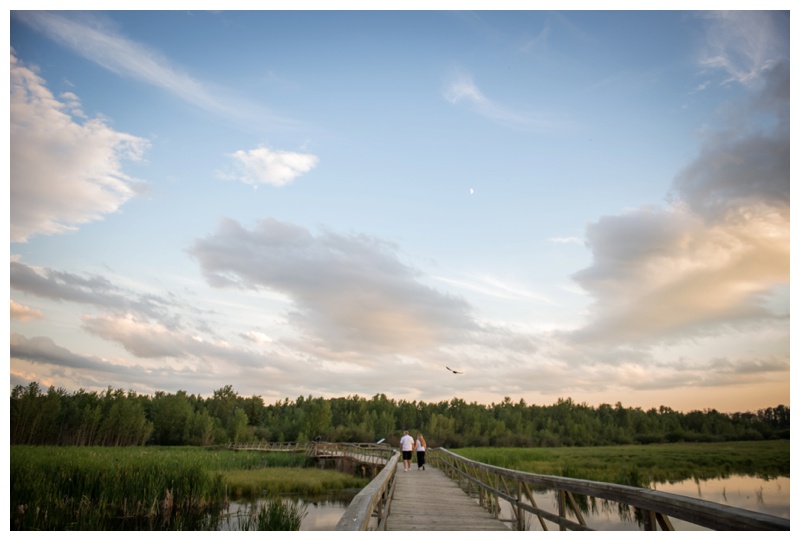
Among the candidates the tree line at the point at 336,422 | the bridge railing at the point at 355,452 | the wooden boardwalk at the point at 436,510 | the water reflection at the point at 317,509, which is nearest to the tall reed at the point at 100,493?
the water reflection at the point at 317,509

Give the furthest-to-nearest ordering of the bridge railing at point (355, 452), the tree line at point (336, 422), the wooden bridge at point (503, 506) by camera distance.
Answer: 1. the tree line at point (336, 422)
2. the bridge railing at point (355, 452)
3. the wooden bridge at point (503, 506)

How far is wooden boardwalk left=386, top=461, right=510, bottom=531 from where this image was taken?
8484 millimetres

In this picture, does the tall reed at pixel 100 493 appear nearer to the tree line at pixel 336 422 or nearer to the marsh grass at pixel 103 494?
the marsh grass at pixel 103 494

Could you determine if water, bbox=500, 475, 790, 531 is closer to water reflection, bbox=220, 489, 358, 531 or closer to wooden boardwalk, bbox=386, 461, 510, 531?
wooden boardwalk, bbox=386, 461, 510, 531

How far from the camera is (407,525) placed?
8.45 m

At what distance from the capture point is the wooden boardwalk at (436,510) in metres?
8.48

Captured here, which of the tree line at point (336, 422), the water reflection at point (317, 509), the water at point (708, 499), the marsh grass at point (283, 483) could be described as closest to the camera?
the water at point (708, 499)

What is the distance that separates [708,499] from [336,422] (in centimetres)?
9413

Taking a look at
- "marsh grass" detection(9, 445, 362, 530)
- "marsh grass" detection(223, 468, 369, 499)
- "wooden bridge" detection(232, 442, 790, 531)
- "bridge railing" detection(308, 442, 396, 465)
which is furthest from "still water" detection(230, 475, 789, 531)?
"bridge railing" detection(308, 442, 396, 465)

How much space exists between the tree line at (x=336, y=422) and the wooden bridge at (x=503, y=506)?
210 feet

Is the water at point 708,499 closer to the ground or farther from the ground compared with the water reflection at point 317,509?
farther from the ground

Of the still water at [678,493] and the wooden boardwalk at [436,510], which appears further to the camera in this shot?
the still water at [678,493]
